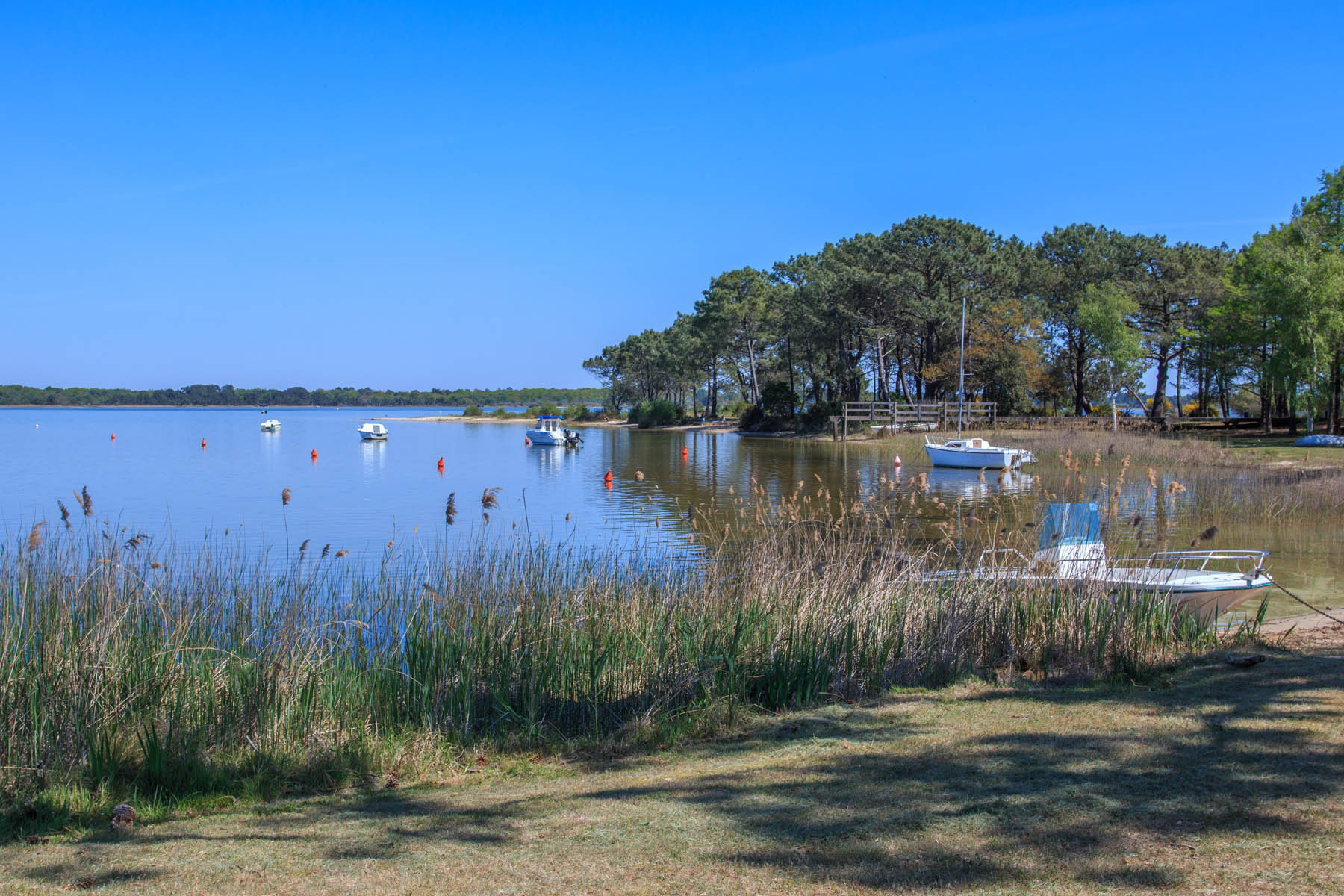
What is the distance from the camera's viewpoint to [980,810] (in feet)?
13.8

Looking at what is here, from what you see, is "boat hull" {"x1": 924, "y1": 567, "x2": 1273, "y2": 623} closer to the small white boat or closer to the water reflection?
the small white boat

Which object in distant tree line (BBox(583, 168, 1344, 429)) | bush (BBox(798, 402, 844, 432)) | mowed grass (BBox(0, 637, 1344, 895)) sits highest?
distant tree line (BBox(583, 168, 1344, 429))

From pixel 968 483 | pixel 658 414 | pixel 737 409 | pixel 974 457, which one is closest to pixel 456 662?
pixel 968 483

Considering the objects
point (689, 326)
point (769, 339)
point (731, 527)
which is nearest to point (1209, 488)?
point (731, 527)

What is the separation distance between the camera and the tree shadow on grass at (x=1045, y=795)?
12.1 ft

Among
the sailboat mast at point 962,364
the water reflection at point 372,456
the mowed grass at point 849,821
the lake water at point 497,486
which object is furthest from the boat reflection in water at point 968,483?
the water reflection at point 372,456

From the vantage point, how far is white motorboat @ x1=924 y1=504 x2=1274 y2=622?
838 cm

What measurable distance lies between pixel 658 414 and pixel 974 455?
56465 mm

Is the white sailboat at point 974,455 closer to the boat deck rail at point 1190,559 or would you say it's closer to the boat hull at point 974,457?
the boat hull at point 974,457

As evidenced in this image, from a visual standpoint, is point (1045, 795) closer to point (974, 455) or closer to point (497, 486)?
point (497, 486)

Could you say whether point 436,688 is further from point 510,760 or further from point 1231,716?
point 1231,716

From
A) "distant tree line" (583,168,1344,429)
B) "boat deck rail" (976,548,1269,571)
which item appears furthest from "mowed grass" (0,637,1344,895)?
"distant tree line" (583,168,1344,429)

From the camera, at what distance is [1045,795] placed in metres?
4.38

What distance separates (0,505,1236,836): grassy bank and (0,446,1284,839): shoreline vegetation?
0.02 metres
